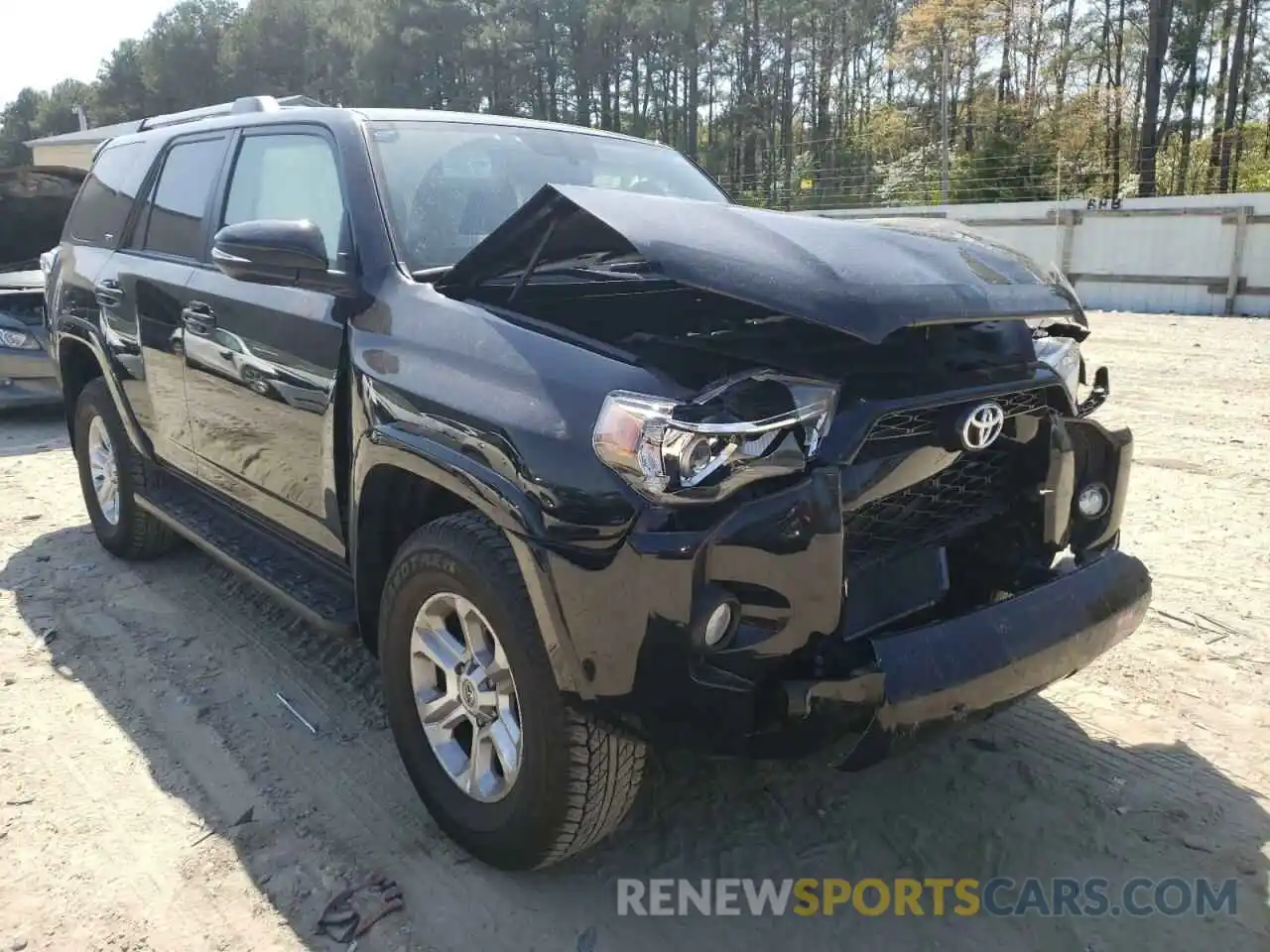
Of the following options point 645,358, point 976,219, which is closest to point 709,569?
point 645,358

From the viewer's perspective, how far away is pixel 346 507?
2.96m

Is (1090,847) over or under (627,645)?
under

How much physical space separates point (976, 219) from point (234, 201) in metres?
18.4

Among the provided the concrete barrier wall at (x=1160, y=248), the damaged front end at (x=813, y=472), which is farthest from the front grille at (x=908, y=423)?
the concrete barrier wall at (x=1160, y=248)

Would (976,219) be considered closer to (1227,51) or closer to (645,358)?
(1227,51)

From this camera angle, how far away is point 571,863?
2623 mm

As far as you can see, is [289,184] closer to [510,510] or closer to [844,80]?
[510,510]

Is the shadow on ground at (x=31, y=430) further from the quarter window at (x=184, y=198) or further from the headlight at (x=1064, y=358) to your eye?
the headlight at (x=1064, y=358)

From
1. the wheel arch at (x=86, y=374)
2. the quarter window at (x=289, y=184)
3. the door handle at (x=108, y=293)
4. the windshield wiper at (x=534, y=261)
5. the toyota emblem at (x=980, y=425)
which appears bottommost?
the wheel arch at (x=86, y=374)

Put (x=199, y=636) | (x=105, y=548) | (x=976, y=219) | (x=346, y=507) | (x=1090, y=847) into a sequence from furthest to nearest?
1. (x=976, y=219)
2. (x=105, y=548)
3. (x=199, y=636)
4. (x=346, y=507)
5. (x=1090, y=847)

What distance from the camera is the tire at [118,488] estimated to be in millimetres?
4594

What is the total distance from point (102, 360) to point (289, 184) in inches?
67.8

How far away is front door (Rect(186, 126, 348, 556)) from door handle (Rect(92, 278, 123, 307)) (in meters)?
0.77

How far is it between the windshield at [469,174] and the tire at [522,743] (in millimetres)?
904
